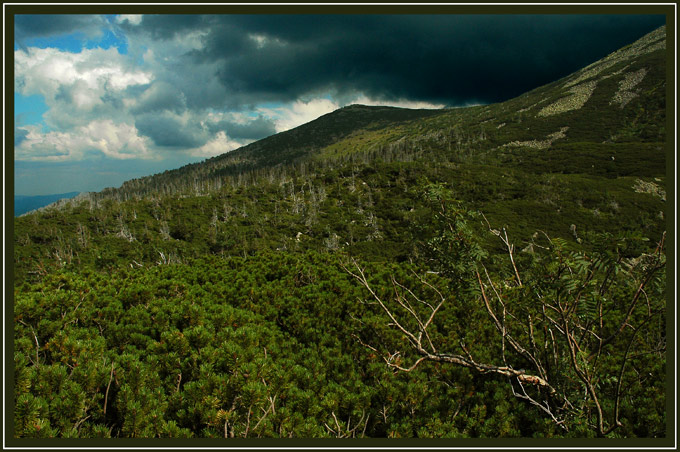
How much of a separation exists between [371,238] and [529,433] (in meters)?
58.5

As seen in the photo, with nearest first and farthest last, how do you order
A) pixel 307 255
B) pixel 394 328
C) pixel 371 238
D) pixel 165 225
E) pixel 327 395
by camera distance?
1. pixel 327 395
2. pixel 394 328
3. pixel 307 255
4. pixel 371 238
5. pixel 165 225

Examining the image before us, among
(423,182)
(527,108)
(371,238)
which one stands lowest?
(371,238)

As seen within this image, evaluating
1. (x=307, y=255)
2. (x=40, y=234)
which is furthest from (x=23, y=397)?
(x=40, y=234)

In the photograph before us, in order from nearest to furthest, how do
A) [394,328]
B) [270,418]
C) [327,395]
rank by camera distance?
[270,418] → [327,395] → [394,328]

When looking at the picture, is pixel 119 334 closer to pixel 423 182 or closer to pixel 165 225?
pixel 423 182

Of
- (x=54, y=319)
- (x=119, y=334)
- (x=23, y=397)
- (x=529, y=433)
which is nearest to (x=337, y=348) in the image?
(x=529, y=433)

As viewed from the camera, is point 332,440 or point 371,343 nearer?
point 332,440

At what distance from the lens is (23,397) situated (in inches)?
105

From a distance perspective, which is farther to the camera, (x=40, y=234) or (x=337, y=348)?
(x=40, y=234)

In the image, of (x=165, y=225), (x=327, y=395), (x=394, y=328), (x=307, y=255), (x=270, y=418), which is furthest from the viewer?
(x=165, y=225)

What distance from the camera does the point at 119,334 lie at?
466 cm

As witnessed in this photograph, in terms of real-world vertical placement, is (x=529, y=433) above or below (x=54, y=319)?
below

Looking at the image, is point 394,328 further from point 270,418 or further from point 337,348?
point 270,418

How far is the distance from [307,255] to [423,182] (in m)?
6.47
